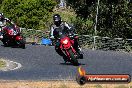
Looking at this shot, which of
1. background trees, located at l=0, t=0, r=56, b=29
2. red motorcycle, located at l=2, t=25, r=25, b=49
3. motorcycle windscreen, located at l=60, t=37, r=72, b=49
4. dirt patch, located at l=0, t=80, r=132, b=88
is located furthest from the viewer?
background trees, located at l=0, t=0, r=56, b=29

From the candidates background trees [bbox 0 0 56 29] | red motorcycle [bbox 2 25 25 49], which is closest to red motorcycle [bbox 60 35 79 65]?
red motorcycle [bbox 2 25 25 49]

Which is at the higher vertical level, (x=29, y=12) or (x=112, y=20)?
(x=112, y=20)

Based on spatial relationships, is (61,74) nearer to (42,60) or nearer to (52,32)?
(52,32)

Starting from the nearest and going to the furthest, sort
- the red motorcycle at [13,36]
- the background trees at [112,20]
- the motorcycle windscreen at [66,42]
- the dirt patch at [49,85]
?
the dirt patch at [49,85] → the motorcycle windscreen at [66,42] → the red motorcycle at [13,36] → the background trees at [112,20]

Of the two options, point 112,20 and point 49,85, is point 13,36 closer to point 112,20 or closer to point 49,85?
point 112,20

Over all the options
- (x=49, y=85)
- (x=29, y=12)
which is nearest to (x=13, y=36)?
(x=49, y=85)

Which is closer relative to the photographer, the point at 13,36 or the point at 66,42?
the point at 66,42

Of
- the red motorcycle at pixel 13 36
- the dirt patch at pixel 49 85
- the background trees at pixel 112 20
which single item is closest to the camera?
the dirt patch at pixel 49 85

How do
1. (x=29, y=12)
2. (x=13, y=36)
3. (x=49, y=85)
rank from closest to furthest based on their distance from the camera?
(x=49, y=85) < (x=13, y=36) < (x=29, y=12)

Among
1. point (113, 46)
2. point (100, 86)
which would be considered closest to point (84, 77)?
point (100, 86)

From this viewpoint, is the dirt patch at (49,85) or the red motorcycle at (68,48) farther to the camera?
the red motorcycle at (68,48)

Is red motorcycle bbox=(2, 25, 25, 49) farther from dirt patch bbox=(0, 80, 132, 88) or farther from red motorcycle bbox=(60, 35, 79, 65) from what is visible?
dirt patch bbox=(0, 80, 132, 88)

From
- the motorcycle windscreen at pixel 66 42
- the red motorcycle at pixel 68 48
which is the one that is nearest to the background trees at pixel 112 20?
the red motorcycle at pixel 68 48

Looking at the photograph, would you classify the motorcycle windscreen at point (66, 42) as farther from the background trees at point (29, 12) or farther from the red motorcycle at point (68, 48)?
the background trees at point (29, 12)
